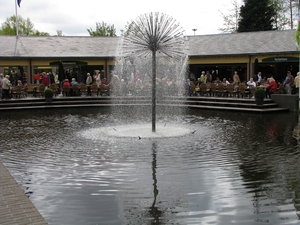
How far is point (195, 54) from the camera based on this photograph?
→ 29484 mm

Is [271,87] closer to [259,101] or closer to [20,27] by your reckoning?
[259,101]

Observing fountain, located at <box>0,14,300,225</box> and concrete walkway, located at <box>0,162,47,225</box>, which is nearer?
concrete walkway, located at <box>0,162,47,225</box>

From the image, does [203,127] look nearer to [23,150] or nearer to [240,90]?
[23,150]

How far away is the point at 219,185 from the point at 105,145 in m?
4.76

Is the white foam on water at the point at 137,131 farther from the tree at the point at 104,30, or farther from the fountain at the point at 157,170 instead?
the tree at the point at 104,30

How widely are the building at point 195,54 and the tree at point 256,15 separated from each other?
1509cm

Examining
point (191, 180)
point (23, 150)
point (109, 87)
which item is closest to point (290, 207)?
point (191, 180)

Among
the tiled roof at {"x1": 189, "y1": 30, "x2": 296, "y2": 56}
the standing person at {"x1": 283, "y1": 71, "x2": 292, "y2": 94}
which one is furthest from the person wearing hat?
the standing person at {"x1": 283, "y1": 71, "x2": 292, "y2": 94}

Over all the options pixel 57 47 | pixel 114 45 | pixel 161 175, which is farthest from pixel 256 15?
pixel 161 175

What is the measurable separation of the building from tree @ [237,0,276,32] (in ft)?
49.5

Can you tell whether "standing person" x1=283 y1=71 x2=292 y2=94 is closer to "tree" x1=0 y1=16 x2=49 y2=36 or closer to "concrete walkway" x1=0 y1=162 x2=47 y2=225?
"concrete walkway" x1=0 y1=162 x2=47 y2=225

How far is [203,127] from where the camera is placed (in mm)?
14617

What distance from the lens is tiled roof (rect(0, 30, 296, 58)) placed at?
27812mm

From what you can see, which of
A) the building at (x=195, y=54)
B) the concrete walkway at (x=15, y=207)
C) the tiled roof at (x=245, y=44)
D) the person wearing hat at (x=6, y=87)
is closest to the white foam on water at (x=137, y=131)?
the concrete walkway at (x=15, y=207)
